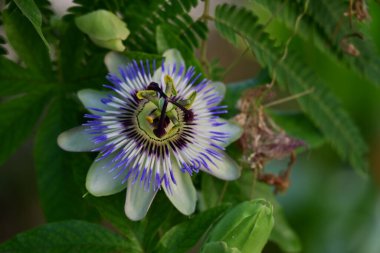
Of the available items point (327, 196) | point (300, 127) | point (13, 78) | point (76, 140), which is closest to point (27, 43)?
point (13, 78)

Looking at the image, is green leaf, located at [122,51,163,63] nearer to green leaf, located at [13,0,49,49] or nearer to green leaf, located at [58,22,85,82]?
A: green leaf, located at [58,22,85,82]

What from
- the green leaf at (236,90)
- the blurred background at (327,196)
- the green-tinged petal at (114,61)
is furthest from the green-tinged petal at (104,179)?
the blurred background at (327,196)

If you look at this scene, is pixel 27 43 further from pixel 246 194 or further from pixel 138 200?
pixel 246 194

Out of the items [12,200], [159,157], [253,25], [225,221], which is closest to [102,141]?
[159,157]

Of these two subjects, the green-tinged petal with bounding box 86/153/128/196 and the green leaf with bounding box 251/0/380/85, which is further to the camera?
the green leaf with bounding box 251/0/380/85

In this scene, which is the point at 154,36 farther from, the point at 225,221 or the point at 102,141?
the point at 225,221

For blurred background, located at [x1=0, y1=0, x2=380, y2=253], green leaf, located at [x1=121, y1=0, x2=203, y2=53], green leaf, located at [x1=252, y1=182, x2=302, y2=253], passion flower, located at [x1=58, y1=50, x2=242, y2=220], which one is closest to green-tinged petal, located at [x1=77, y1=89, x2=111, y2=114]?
passion flower, located at [x1=58, y1=50, x2=242, y2=220]
